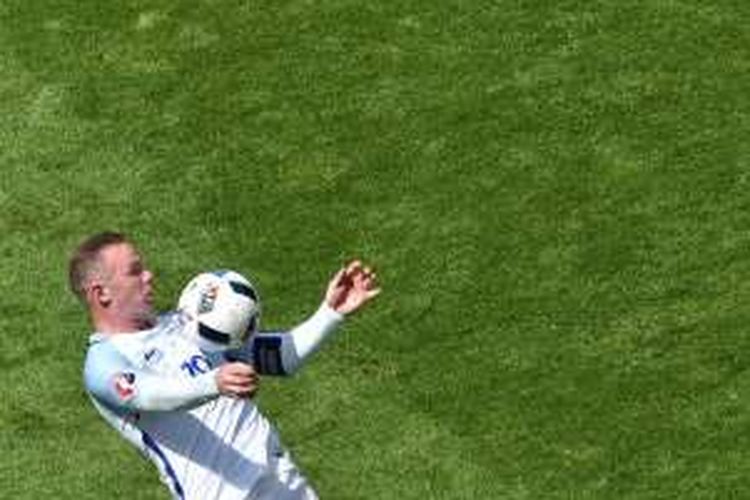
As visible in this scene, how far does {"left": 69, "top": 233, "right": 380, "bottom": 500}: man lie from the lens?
1014cm

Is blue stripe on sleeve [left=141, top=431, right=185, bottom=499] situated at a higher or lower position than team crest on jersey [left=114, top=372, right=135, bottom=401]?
lower

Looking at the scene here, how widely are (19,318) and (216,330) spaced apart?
493 cm

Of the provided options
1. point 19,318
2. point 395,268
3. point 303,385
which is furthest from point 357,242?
point 19,318

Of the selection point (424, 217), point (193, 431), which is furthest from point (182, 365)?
point (424, 217)

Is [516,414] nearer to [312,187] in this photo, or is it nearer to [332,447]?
[332,447]

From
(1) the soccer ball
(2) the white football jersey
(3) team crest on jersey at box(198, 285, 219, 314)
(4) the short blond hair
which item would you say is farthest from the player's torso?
(4) the short blond hair

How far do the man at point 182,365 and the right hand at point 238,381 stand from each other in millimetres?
712

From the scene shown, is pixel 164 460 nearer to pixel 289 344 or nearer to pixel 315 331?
pixel 289 344

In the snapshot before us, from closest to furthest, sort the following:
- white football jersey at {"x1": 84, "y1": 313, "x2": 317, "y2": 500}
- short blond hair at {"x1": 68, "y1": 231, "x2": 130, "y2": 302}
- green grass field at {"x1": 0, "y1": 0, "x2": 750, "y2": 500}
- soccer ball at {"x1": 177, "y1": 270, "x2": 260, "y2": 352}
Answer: soccer ball at {"x1": 177, "y1": 270, "x2": 260, "y2": 352}
white football jersey at {"x1": 84, "y1": 313, "x2": 317, "y2": 500}
short blond hair at {"x1": 68, "y1": 231, "x2": 130, "y2": 302}
green grass field at {"x1": 0, "y1": 0, "x2": 750, "y2": 500}

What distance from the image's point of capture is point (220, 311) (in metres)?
9.96

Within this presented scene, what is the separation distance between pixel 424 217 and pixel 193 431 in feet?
17.2

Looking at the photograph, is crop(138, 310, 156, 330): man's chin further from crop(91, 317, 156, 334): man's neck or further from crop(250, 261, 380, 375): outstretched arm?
crop(250, 261, 380, 375): outstretched arm

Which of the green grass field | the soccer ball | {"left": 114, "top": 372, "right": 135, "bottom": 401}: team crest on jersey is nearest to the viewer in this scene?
{"left": 114, "top": 372, "right": 135, "bottom": 401}: team crest on jersey

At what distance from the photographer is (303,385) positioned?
45.1 ft
